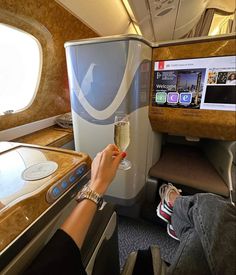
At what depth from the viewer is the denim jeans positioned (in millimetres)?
413

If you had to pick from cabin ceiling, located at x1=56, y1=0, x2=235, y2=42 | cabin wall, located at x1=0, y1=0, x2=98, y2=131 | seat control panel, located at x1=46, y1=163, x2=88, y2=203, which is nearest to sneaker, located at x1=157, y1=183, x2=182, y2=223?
seat control panel, located at x1=46, y1=163, x2=88, y2=203

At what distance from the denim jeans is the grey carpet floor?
0.95 metres

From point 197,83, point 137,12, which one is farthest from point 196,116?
point 137,12

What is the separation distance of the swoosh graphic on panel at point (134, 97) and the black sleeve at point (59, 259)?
911mm

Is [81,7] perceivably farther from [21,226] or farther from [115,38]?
[21,226]

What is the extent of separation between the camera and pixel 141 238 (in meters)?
1.51

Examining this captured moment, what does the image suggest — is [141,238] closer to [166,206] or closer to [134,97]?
[166,206]

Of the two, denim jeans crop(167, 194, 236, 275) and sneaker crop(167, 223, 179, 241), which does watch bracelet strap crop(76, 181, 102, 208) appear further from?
sneaker crop(167, 223, 179, 241)

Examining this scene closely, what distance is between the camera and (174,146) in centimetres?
234

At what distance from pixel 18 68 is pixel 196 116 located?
Answer: 5.15 ft

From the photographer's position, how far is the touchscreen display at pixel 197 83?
1157 millimetres

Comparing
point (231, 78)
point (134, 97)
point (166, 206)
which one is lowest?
point (166, 206)

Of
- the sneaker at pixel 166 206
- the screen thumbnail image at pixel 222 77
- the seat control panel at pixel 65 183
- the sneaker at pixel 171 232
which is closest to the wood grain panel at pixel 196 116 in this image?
the screen thumbnail image at pixel 222 77

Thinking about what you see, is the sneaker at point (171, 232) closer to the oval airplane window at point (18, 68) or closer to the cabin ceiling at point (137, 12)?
the oval airplane window at point (18, 68)
